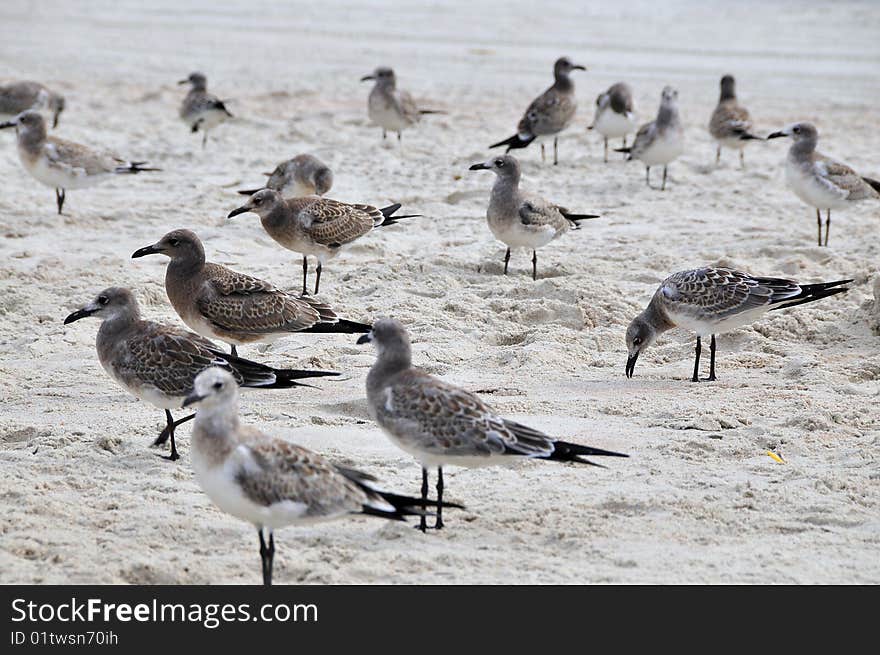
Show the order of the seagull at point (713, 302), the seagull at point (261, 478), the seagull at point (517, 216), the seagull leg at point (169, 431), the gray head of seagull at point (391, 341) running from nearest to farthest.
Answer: the seagull at point (261, 478), the gray head of seagull at point (391, 341), the seagull leg at point (169, 431), the seagull at point (713, 302), the seagull at point (517, 216)

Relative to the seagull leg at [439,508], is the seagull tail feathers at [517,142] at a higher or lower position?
higher

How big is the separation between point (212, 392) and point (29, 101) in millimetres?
10229

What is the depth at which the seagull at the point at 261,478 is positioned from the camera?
184 inches

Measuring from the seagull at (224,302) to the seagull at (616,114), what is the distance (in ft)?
21.3

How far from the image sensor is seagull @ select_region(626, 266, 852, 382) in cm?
740

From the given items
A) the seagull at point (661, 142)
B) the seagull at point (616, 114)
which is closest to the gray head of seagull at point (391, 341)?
the seagull at point (661, 142)

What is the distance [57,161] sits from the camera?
1054cm

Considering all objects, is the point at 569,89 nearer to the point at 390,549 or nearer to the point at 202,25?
the point at 390,549

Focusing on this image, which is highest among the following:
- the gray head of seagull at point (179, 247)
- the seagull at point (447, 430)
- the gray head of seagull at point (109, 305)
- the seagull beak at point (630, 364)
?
the gray head of seagull at point (179, 247)

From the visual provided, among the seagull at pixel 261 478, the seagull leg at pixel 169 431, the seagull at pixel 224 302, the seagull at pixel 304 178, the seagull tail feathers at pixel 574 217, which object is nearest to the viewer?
the seagull at pixel 261 478

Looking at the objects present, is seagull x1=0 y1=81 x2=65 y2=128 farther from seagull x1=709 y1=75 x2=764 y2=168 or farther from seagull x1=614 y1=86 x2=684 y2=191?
seagull x1=709 y1=75 x2=764 y2=168

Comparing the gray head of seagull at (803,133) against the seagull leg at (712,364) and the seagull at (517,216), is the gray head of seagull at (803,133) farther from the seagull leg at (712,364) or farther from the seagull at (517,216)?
the seagull leg at (712,364)

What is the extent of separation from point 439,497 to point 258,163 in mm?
7481

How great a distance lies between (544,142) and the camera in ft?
45.5
